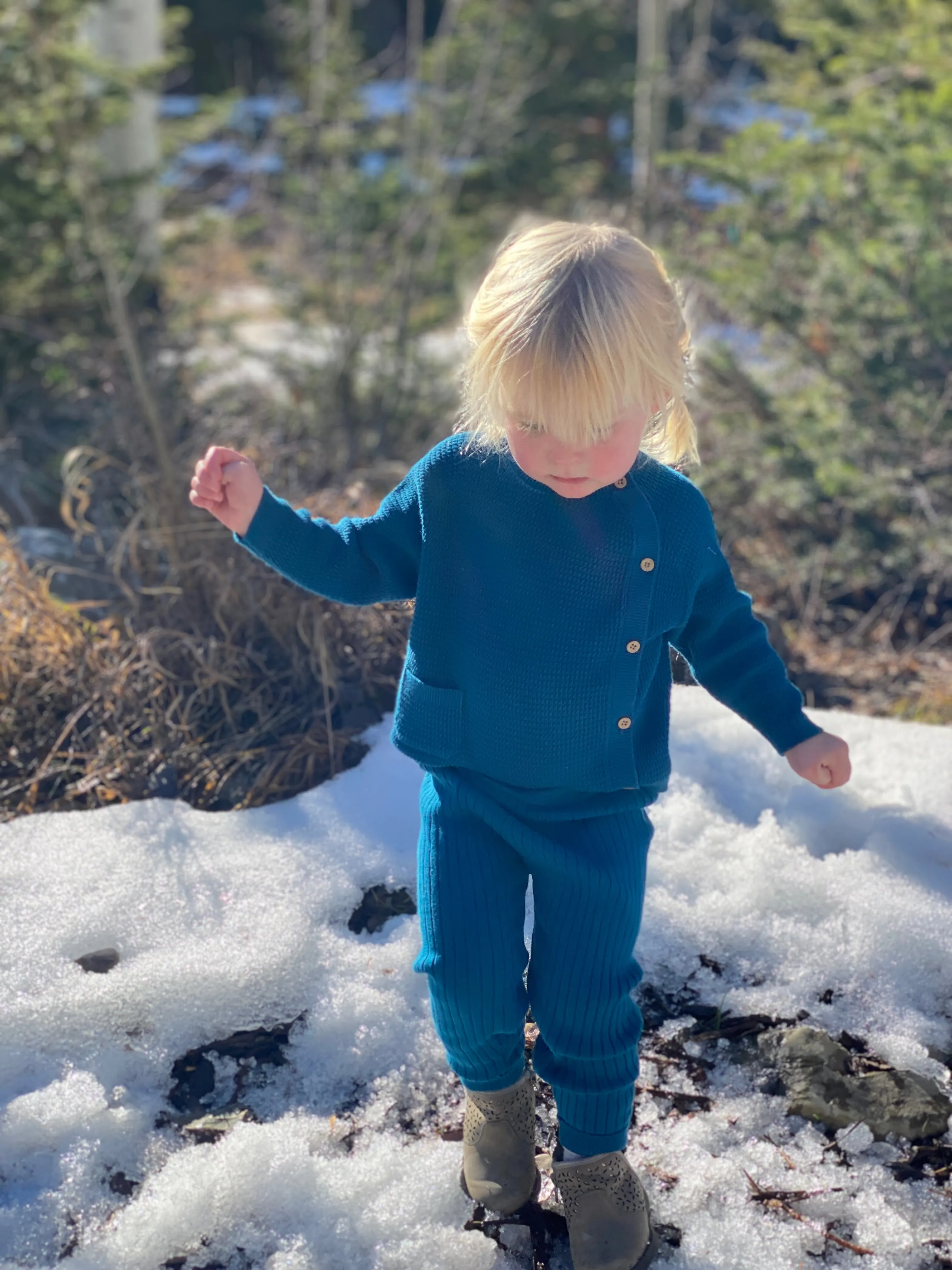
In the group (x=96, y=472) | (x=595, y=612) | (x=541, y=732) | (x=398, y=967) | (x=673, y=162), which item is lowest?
(x=398, y=967)

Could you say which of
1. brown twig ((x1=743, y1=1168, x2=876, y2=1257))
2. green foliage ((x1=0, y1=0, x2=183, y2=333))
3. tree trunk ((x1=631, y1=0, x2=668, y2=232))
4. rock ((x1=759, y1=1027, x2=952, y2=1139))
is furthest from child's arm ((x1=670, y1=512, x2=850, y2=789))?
green foliage ((x1=0, y1=0, x2=183, y2=333))

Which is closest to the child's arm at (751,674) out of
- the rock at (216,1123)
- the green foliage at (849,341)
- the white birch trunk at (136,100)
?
the rock at (216,1123)

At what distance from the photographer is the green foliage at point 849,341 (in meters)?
3.35

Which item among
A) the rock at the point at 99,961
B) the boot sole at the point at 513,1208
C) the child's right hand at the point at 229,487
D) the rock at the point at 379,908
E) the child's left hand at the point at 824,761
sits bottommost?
the boot sole at the point at 513,1208

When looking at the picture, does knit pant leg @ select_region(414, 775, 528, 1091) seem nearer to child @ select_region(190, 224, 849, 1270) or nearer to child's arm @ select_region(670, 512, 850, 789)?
child @ select_region(190, 224, 849, 1270)

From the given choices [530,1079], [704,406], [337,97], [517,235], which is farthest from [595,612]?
[337,97]

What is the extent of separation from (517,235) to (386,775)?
4.24 feet

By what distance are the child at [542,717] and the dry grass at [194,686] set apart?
3.31 ft

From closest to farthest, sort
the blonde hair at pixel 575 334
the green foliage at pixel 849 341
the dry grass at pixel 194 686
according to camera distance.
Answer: the blonde hair at pixel 575 334 < the dry grass at pixel 194 686 < the green foliage at pixel 849 341

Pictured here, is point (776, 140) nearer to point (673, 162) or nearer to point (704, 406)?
point (673, 162)

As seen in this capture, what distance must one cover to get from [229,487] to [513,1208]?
112 centimetres

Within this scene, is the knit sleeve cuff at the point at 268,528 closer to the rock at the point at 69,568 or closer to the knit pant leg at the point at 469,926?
the knit pant leg at the point at 469,926

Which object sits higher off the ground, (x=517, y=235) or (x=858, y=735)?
(x=517, y=235)

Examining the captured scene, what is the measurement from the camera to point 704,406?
13.2 feet
